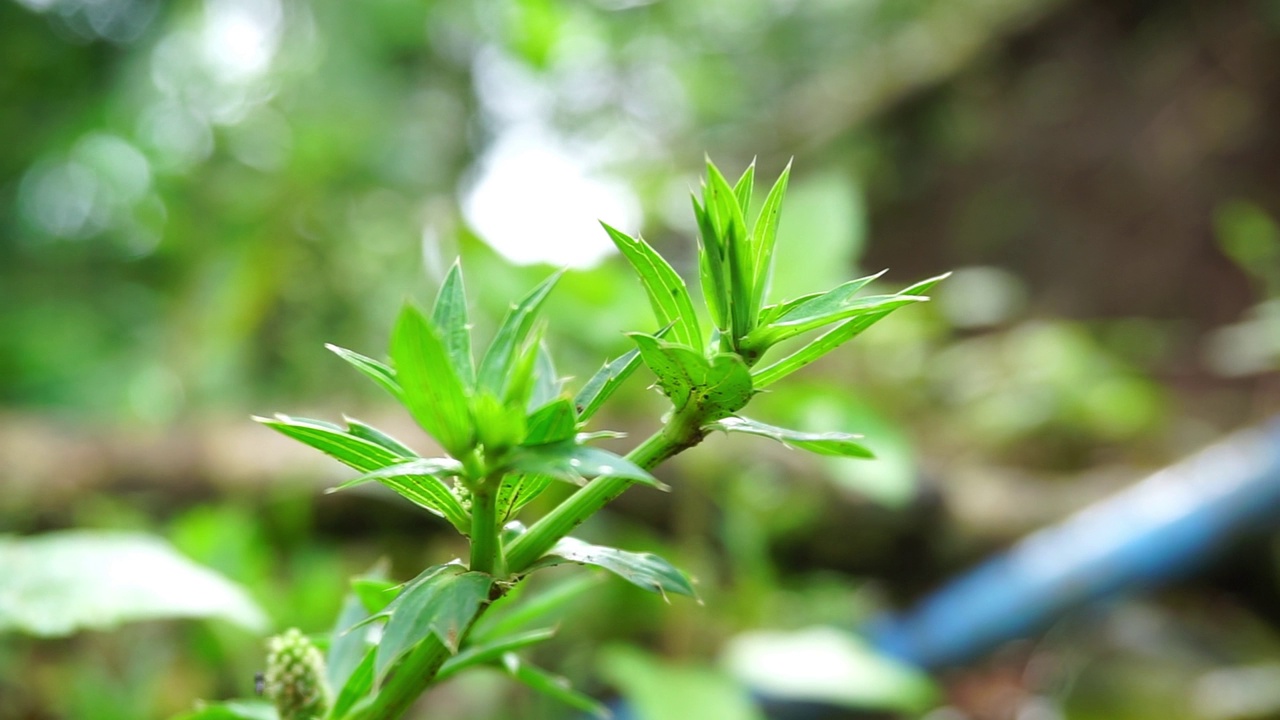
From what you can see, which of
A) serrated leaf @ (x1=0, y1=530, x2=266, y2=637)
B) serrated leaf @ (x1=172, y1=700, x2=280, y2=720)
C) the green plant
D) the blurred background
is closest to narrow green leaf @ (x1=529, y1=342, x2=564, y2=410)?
the green plant

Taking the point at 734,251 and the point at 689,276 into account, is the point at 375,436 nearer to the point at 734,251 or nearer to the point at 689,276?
the point at 734,251

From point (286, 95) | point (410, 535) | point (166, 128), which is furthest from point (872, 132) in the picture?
point (410, 535)

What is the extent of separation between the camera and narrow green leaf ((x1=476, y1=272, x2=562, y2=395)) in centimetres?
18

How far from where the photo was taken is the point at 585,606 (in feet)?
2.35

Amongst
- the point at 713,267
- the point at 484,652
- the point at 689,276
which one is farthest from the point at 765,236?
the point at 689,276

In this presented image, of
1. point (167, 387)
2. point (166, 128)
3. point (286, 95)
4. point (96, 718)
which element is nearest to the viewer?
point (96, 718)

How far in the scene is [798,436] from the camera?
180 millimetres

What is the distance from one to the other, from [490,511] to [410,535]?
0.77m

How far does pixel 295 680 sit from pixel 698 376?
0.47 ft

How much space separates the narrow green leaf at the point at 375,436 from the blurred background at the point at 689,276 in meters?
0.42

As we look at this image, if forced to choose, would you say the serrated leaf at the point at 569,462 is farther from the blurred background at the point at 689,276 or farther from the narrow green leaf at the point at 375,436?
the blurred background at the point at 689,276

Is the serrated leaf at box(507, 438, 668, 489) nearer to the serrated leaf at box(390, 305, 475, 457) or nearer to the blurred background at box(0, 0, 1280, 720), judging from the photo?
the serrated leaf at box(390, 305, 475, 457)

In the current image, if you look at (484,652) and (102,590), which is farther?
(102,590)

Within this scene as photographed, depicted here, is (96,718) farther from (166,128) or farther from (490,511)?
(166,128)
